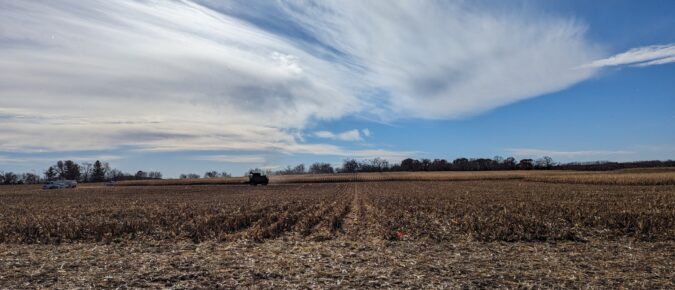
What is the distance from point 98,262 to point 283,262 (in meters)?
4.70

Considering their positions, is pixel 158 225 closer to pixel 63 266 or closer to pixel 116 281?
pixel 63 266

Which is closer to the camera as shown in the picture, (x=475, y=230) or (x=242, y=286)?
(x=242, y=286)

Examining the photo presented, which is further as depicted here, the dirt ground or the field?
the field

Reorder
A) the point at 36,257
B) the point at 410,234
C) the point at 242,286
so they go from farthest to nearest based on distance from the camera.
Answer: the point at 410,234
the point at 36,257
the point at 242,286

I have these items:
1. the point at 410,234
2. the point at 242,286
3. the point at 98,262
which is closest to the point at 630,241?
the point at 410,234

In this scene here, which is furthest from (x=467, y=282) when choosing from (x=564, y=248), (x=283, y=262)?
(x=564, y=248)

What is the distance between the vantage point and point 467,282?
861 centimetres

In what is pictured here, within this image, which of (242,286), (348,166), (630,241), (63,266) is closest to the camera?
(242,286)

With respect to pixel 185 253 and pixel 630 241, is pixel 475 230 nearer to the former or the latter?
pixel 630 241

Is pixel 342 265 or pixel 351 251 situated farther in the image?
pixel 351 251

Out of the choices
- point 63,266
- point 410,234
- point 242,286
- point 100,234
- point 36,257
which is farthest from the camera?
point 100,234

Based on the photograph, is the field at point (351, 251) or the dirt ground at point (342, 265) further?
the field at point (351, 251)

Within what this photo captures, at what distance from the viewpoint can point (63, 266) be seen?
33.8 ft

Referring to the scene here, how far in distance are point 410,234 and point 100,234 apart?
11.2m
